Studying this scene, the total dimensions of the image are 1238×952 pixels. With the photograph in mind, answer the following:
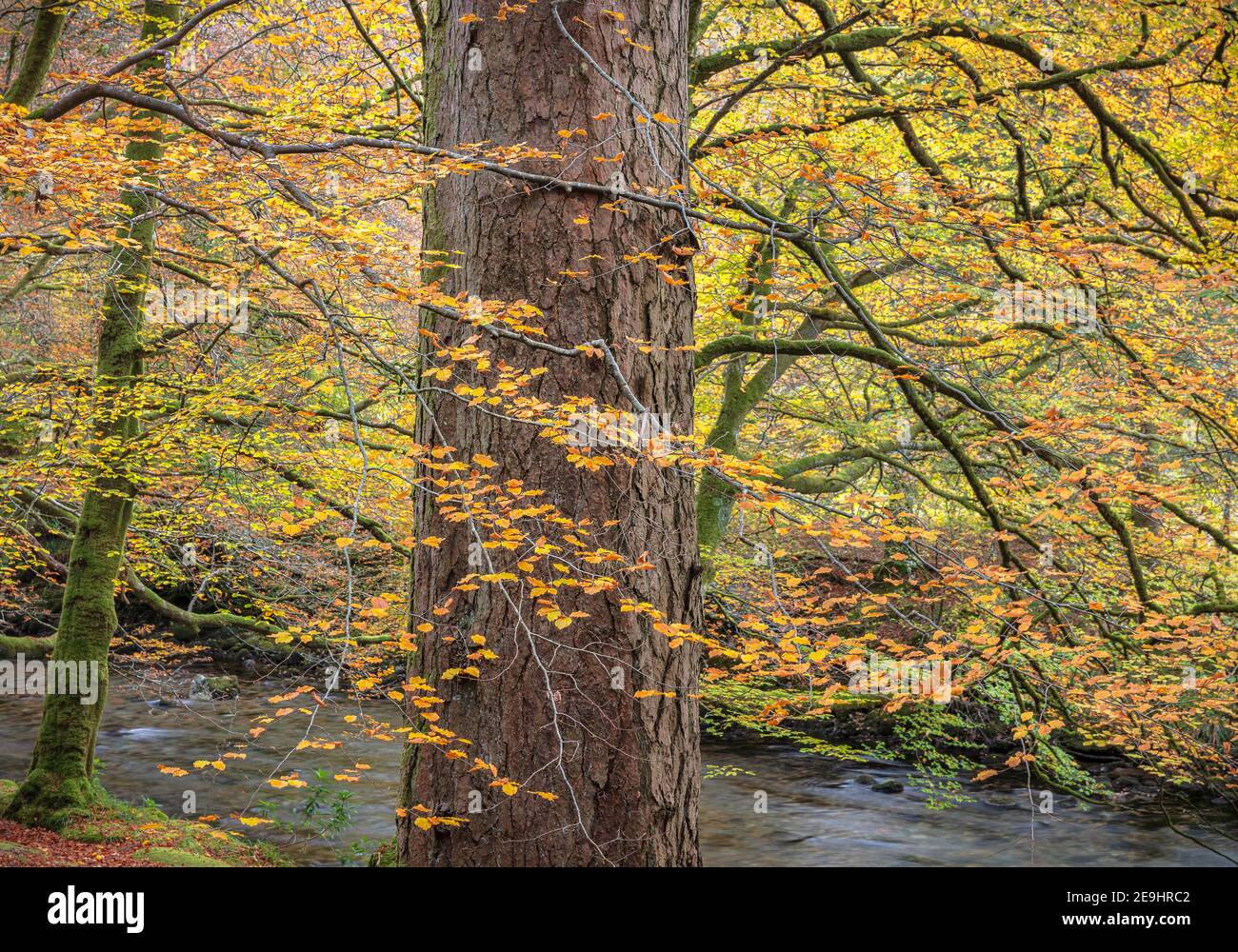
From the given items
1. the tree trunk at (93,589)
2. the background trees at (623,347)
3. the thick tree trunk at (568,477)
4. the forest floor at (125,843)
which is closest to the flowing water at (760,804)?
the forest floor at (125,843)

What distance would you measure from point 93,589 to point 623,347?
668 centimetres

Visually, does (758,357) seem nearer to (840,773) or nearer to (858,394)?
(858,394)

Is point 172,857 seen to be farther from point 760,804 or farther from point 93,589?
point 760,804

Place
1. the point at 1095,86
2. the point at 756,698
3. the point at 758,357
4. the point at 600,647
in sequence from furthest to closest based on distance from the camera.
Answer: the point at 758,357 → the point at 756,698 → the point at 1095,86 → the point at 600,647

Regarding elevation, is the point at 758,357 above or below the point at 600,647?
above

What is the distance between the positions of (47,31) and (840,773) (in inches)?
507

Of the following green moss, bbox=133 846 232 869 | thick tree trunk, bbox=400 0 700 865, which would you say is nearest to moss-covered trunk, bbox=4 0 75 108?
thick tree trunk, bbox=400 0 700 865

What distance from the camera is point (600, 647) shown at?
3.42 m

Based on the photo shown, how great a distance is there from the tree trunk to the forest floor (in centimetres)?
27

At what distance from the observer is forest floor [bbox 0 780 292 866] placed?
7180mm

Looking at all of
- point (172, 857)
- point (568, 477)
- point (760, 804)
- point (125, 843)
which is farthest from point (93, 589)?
point (760, 804)

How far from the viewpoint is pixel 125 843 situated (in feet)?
26.0

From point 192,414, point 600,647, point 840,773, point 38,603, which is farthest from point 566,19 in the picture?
point 38,603

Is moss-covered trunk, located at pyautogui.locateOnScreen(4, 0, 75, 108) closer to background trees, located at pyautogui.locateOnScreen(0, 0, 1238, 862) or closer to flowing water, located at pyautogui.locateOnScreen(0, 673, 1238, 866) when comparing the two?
background trees, located at pyautogui.locateOnScreen(0, 0, 1238, 862)
